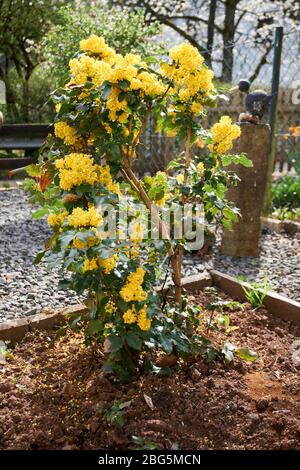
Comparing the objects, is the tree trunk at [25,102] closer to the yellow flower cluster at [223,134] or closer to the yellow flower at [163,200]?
the yellow flower at [163,200]

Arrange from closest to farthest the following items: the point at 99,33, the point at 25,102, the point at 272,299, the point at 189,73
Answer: the point at 189,73 → the point at 272,299 → the point at 99,33 → the point at 25,102

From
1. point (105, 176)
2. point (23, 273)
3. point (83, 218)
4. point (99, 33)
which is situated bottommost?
point (23, 273)

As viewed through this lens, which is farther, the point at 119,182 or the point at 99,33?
the point at 99,33

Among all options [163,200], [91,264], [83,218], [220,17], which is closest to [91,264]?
[91,264]

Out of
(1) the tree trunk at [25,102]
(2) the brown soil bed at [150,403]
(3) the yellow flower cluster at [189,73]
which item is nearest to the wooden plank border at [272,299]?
(2) the brown soil bed at [150,403]

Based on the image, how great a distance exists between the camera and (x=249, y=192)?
3986mm

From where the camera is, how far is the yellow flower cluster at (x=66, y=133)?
6.41 feet

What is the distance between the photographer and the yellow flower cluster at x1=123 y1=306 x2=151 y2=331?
1877 millimetres

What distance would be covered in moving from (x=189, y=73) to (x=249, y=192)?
209 centimetres

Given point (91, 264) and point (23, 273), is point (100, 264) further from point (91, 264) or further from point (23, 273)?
point (23, 273)

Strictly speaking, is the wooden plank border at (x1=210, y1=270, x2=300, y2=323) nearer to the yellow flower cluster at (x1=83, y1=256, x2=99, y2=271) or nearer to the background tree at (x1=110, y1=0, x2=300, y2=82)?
the yellow flower cluster at (x1=83, y1=256, x2=99, y2=271)

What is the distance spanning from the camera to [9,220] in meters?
5.14
